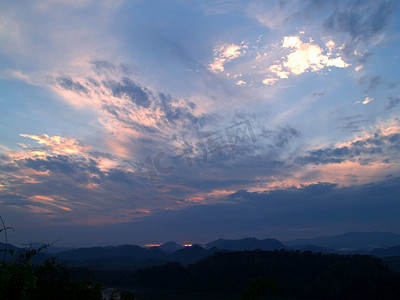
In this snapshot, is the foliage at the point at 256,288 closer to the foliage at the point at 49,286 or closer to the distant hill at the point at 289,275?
the foliage at the point at 49,286

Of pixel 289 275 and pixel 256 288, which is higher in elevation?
pixel 256 288

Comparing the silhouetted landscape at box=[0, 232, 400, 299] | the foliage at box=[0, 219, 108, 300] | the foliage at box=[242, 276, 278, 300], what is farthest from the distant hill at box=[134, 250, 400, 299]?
the foliage at box=[242, 276, 278, 300]

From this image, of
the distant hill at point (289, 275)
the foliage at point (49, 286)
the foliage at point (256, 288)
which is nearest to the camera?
the foliage at point (256, 288)

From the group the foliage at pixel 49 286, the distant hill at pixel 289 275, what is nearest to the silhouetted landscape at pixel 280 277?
the distant hill at pixel 289 275

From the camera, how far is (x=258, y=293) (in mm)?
5738

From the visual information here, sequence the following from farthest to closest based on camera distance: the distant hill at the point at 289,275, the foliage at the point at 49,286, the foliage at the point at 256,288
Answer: the distant hill at the point at 289,275 → the foliage at the point at 49,286 → the foliage at the point at 256,288

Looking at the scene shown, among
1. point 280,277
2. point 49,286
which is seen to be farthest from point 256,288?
point 280,277

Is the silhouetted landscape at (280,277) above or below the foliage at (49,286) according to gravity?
below

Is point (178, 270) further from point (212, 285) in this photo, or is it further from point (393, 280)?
point (393, 280)

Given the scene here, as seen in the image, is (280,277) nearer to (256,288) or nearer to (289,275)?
(289,275)

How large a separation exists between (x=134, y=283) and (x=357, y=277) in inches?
3182

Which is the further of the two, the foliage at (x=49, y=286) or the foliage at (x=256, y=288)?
the foliage at (x=49, y=286)

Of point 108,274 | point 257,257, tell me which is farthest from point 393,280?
point 108,274

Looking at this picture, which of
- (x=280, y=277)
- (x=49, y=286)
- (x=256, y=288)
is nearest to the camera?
(x=256, y=288)
